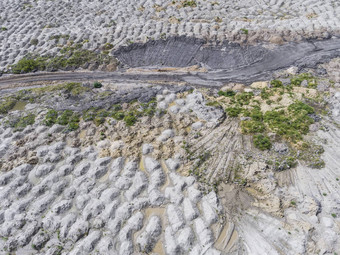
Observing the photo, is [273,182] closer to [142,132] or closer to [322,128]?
[322,128]

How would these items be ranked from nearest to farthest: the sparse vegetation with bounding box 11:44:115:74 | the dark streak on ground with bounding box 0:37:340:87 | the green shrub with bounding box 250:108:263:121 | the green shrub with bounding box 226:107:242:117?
the green shrub with bounding box 250:108:263:121, the green shrub with bounding box 226:107:242:117, the dark streak on ground with bounding box 0:37:340:87, the sparse vegetation with bounding box 11:44:115:74

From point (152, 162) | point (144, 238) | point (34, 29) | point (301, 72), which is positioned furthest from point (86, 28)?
point (144, 238)

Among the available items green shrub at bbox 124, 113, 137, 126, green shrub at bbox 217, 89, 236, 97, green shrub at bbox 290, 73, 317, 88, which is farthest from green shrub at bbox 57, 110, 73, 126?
green shrub at bbox 290, 73, 317, 88

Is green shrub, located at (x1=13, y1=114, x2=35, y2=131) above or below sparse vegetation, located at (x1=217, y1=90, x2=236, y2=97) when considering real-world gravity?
below

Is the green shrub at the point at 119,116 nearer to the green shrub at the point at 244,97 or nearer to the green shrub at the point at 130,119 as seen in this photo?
the green shrub at the point at 130,119

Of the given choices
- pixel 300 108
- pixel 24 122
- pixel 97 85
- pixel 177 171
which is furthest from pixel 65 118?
pixel 300 108

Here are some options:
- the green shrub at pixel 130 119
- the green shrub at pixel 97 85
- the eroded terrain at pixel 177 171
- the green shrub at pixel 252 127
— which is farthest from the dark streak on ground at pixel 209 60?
the green shrub at pixel 130 119

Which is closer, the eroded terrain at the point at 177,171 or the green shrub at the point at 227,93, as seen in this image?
the eroded terrain at the point at 177,171

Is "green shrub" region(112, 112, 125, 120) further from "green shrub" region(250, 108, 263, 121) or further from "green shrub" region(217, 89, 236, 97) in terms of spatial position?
"green shrub" region(250, 108, 263, 121)
